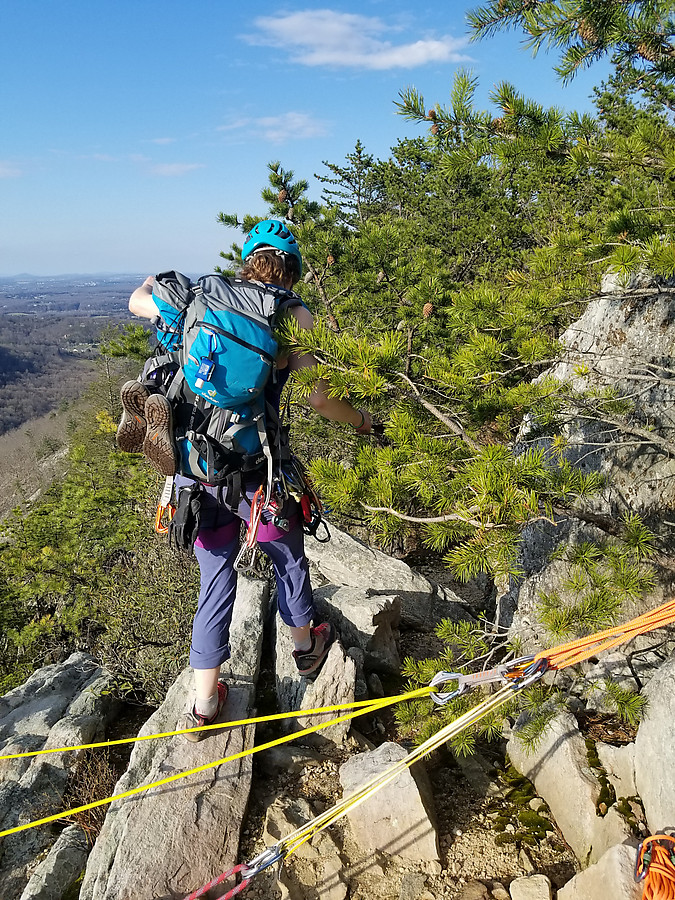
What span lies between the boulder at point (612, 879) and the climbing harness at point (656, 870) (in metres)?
0.03

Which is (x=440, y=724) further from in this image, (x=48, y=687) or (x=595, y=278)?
(x=48, y=687)

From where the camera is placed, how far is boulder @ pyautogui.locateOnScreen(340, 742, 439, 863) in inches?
106

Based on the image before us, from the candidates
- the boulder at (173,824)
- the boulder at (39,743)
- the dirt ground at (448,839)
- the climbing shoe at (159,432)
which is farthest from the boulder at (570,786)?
the boulder at (39,743)

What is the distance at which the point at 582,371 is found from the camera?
9.67 feet

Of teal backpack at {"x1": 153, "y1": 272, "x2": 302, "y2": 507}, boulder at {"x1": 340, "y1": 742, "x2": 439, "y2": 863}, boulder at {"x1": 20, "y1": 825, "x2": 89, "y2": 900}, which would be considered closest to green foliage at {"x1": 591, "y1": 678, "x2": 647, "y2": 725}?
boulder at {"x1": 340, "y1": 742, "x2": 439, "y2": 863}

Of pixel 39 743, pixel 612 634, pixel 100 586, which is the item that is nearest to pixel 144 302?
pixel 612 634

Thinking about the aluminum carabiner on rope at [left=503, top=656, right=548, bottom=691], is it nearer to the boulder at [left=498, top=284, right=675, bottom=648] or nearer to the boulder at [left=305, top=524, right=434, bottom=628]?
the boulder at [left=498, top=284, right=675, bottom=648]

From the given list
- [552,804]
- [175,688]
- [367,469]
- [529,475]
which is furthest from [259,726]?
[529,475]

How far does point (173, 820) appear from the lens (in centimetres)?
280

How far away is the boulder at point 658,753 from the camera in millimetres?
2348

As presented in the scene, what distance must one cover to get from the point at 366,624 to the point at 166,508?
2.22 metres

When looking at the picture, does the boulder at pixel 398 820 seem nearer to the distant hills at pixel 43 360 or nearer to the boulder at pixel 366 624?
the boulder at pixel 366 624

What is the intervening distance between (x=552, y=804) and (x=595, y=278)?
3.24m

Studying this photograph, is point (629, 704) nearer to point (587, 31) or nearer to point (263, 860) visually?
point (263, 860)
